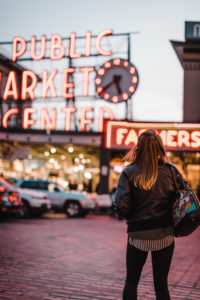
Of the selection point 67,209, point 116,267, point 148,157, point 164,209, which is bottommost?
point 67,209

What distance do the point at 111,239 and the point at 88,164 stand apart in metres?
27.4

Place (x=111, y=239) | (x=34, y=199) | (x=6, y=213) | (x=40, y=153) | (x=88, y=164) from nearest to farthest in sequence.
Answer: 1. (x=111, y=239)
2. (x=6, y=213)
3. (x=34, y=199)
4. (x=40, y=153)
5. (x=88, y=164)

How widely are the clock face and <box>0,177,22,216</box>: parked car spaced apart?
13948 millimetres

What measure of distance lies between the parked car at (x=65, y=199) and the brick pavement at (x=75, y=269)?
9.48m

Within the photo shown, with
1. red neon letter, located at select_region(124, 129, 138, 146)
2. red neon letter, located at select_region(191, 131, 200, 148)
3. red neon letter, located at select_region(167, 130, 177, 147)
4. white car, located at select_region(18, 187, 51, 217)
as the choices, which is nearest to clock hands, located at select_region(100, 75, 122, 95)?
red neon letter, located at select_region(124, 129, 138, 146)

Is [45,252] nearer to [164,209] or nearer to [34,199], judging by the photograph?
[164,209]

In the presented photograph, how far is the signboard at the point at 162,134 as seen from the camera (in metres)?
22.4

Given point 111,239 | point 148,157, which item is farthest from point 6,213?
point 148,157

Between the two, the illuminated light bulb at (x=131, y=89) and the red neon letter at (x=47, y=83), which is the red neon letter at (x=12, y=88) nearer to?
the red neon letter at (x=47, y=83)

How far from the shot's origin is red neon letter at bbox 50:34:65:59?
3169 cm

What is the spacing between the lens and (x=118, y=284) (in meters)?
5.93

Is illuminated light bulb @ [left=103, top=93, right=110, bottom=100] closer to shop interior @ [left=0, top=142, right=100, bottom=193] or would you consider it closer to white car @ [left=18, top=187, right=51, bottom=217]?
shop interior @ [left=0, top=142, right=100, bottom=193]

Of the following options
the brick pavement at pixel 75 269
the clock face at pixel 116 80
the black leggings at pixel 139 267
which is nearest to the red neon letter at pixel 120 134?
the clock face at pixel 116 80

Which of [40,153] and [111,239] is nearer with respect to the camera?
[111,239]
